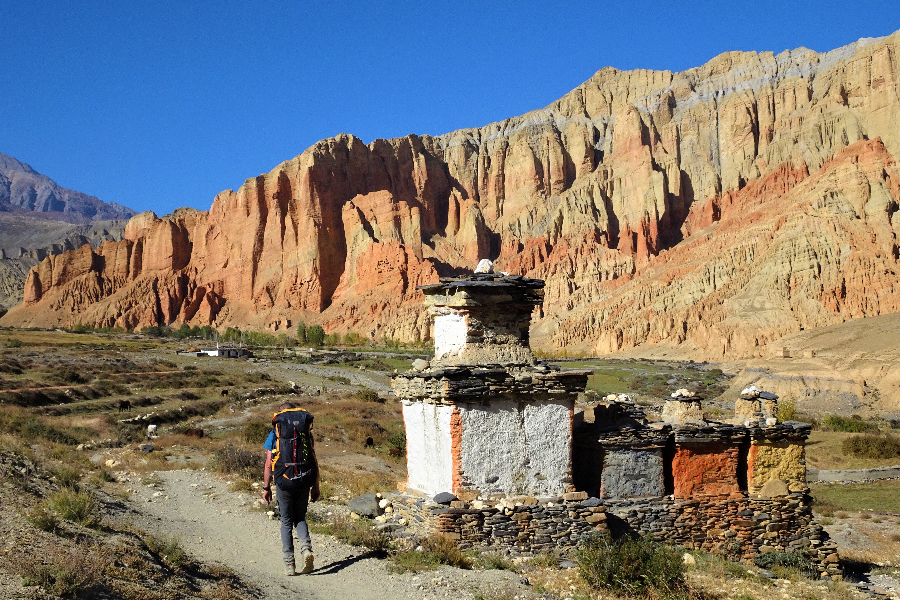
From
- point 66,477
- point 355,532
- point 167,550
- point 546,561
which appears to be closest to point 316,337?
point 66,477

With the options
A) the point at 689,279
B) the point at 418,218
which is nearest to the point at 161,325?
the point at 418,218

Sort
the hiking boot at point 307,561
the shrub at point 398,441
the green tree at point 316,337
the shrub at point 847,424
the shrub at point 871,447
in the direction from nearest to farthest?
the hiking boot at point 307,561
the shrub at point 398,441
the shrub at point 871,447
the shrub at point 847,424
the green tree at point 316,337

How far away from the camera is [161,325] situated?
452 ft

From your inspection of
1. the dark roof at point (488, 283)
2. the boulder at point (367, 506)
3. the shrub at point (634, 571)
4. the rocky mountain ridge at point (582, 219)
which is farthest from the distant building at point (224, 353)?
the shrub at point (634, 571)

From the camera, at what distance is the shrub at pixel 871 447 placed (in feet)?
91.7

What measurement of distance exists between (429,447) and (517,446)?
156 centimetres

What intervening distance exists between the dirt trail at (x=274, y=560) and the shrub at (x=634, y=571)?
104 centimetres

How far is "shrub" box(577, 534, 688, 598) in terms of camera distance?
936 centimetres

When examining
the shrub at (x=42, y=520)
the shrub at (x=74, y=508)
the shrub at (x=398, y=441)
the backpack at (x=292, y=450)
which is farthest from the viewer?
the shrub at (x=398, y=441)

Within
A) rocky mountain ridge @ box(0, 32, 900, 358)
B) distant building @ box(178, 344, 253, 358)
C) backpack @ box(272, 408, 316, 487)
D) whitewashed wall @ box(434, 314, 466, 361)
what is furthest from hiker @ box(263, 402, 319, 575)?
rocky mountain ridge @ box(0, 32, 900, 358)

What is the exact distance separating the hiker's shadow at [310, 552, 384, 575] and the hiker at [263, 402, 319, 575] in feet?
→ 0.69

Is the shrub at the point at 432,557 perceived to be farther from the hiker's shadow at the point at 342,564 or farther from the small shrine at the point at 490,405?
the small shrine at the point at 490,405

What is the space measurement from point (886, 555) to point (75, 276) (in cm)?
16171

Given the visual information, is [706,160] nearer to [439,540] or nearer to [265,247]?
[265,247]
